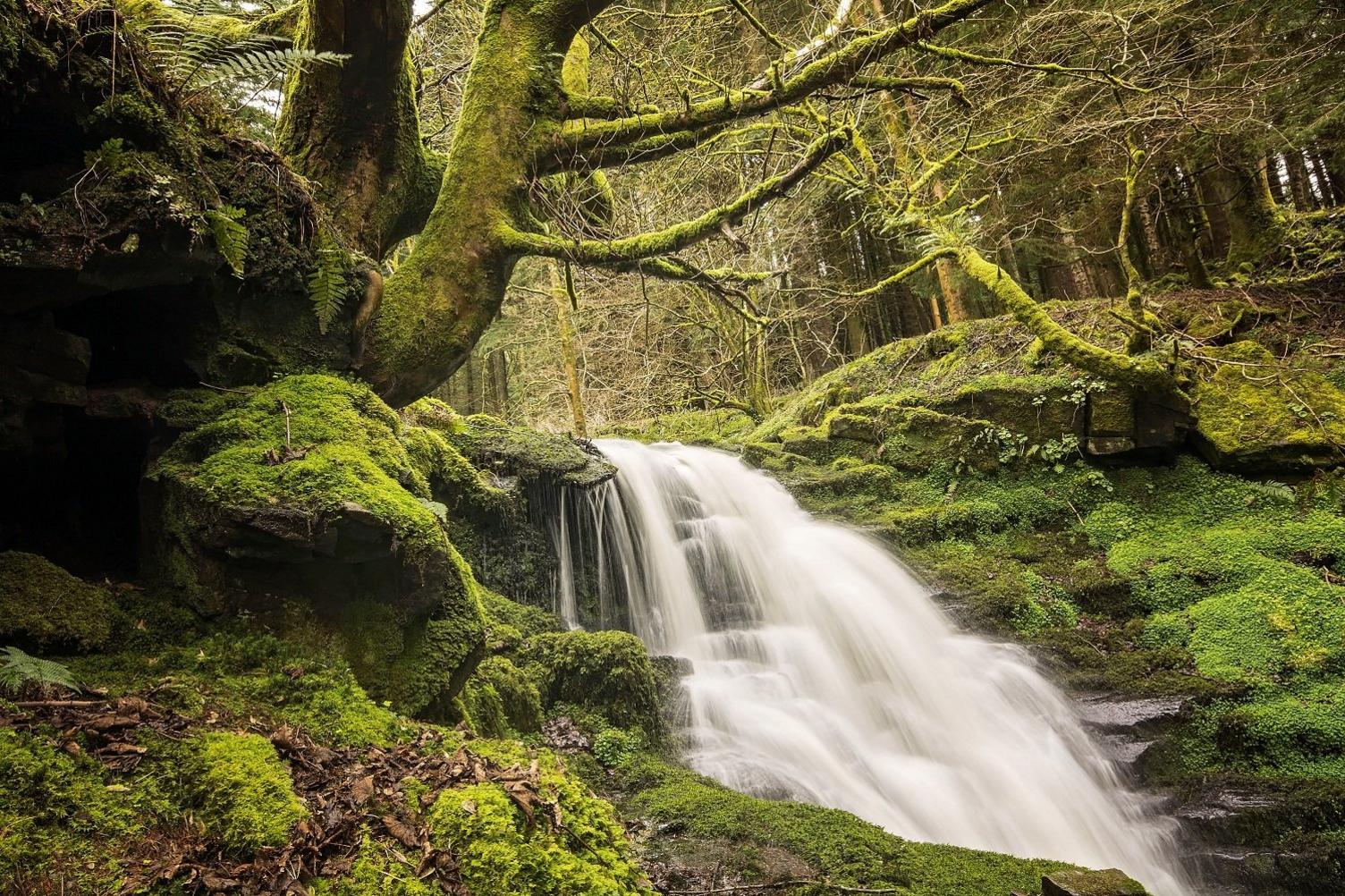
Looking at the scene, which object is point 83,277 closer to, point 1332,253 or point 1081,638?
point 1081,638

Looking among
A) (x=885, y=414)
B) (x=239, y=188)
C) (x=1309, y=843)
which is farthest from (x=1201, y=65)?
(x=239, y=188)

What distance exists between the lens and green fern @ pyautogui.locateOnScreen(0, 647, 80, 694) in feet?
6.61

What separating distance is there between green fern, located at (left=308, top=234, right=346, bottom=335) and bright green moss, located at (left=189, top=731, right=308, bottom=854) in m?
2.45

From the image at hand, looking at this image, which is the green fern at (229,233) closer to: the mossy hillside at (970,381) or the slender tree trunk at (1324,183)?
the mossy hillside at (970,381)

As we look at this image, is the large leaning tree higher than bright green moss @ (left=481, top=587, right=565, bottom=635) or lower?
higher

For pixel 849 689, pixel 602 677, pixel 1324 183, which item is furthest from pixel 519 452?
pixel 1324 183

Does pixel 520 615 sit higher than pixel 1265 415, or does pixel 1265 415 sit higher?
pixel 1265 415

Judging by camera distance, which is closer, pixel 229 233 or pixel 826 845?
pixel 229 233

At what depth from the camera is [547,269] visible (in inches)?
557

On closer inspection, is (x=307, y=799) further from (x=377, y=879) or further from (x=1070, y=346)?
(x=1070, y=346)

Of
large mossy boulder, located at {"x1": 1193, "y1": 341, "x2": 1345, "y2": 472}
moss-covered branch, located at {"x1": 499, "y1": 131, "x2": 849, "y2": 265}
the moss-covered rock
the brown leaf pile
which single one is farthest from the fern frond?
large mossy boulder, located at {"x1": 1193, "y1": 341, "x2": 1345, "y2": 472}

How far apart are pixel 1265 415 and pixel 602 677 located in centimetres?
809

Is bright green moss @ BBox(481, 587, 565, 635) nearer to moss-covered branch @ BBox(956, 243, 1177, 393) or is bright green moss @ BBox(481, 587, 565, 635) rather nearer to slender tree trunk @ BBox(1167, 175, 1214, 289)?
moss-covered branch @ BBox(956, 243, 1177, 393)

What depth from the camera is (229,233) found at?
321 cm
